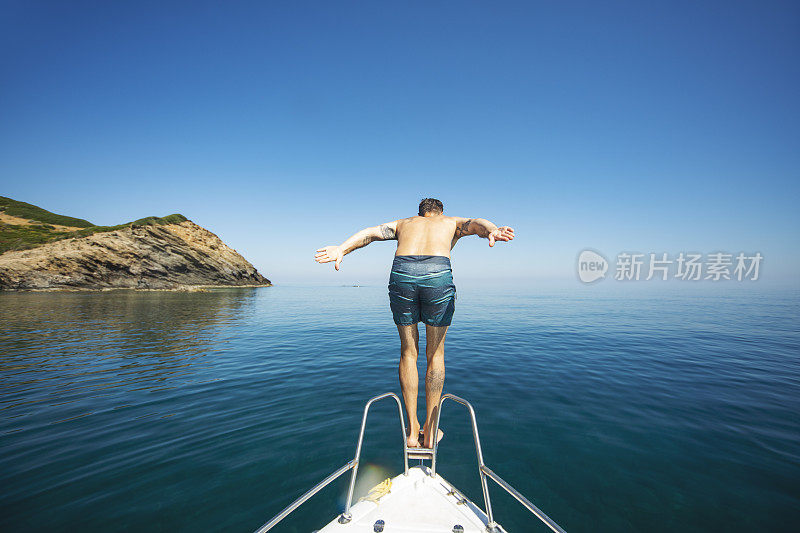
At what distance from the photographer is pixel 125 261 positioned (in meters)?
48.9

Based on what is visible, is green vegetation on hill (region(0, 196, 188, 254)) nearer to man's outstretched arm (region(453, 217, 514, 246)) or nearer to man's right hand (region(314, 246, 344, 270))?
man's right hand (region(314, 246, 344, 270))

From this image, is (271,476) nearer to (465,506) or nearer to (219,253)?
(465,506)

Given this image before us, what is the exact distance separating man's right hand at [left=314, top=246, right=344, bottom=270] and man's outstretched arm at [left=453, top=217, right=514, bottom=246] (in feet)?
4.87

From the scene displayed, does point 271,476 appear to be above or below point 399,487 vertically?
below

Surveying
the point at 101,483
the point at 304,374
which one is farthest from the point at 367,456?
the point at 304,374

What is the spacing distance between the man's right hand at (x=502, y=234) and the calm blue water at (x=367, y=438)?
10.2 feet

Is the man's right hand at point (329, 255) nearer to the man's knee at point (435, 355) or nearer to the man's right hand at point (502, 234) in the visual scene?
the man's knee at point (435, 355)

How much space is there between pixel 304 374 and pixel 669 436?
820cm

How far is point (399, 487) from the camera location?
2.73 metres

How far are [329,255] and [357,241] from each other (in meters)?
0.44

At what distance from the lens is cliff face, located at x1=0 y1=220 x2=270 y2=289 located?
42000 millimetres

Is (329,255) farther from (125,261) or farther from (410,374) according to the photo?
(125,261)

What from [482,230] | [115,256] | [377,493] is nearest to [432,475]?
[377,493]

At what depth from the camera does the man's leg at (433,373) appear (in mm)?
3212
